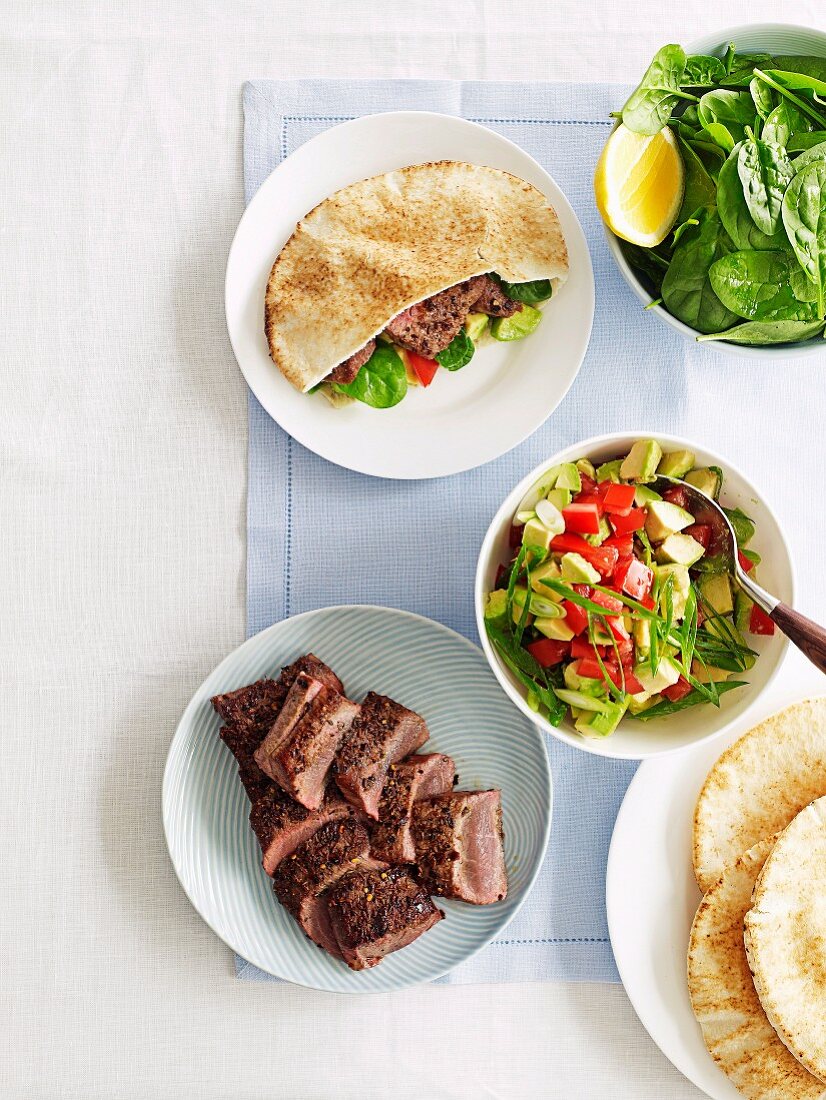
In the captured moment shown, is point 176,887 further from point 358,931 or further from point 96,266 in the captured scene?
point 96,266

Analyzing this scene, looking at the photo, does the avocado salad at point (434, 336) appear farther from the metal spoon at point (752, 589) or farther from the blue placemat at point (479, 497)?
the metal spoon at point (752, 589)

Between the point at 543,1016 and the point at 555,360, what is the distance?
64.0 inches

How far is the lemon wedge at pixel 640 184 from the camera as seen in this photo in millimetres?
1759

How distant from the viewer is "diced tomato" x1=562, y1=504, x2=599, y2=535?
178cm

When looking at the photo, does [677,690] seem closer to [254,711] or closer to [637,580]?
[637,580]

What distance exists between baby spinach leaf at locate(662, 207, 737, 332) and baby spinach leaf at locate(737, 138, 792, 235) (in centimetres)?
10

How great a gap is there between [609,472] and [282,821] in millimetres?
1053

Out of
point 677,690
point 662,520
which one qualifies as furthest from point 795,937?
point 662,520

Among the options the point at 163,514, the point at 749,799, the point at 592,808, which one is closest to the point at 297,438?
the point at 163,514

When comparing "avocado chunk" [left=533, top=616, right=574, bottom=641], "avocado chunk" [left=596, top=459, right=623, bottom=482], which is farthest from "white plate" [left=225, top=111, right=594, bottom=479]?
"avocado chunk" [left=533, top=616, right=574, bottom=641]

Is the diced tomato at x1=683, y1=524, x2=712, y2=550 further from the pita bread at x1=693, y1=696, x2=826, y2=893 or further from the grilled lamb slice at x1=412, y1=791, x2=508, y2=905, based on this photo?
the grilled lamb slice at x1=412, y1=791, x2=508, y2=905

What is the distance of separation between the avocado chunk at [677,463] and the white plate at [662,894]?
0.71m

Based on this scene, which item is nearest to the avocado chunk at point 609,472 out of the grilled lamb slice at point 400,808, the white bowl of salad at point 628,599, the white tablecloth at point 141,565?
the white bowl of salad at point 628,599

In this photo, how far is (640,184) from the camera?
5.91 feet
